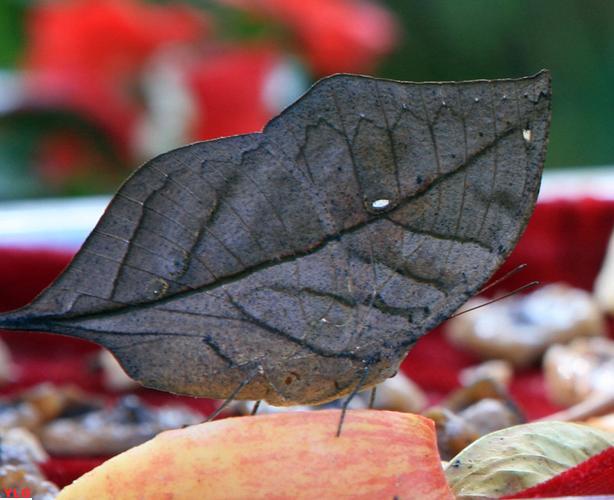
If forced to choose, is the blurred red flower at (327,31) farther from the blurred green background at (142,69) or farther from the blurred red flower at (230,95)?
the blurred red flower at (230,95)

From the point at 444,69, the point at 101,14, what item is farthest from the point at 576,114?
the point at 101,14

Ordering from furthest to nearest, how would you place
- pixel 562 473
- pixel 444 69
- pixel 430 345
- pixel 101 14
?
pixel 444 69 → pixel 101 14 → pixel 430 345 → pixel 562 473

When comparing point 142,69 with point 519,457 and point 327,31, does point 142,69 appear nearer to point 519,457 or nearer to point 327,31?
point 327,31

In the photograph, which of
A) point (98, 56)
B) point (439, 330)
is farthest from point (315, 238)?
point (98, 56)

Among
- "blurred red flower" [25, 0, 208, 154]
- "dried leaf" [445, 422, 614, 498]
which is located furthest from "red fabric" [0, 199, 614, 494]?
"dried leaf" [445, 422, 614, 498]

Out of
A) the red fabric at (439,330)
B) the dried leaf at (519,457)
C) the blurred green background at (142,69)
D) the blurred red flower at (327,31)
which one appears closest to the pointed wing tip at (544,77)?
the dried leaf at (519,457)

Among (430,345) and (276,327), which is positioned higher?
(430,345)

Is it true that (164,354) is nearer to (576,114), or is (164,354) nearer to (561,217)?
(561,217)
